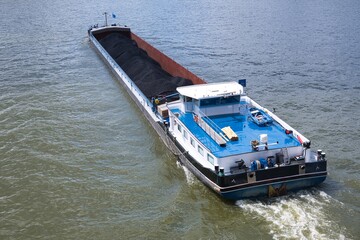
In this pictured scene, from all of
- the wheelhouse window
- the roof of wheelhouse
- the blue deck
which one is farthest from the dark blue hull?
the wheelhouse window

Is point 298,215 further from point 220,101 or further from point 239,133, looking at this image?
point 220,101

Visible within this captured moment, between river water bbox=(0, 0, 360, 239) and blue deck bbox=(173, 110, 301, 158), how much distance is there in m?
2.09

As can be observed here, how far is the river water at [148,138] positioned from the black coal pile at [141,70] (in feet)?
6.03

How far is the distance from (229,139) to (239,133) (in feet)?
3.23

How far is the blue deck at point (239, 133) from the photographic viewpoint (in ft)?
62.1

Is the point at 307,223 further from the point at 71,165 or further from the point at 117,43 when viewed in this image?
the point at 117,43

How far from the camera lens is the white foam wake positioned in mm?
15664

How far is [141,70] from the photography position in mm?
32656

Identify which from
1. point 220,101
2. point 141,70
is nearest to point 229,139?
point 220,101

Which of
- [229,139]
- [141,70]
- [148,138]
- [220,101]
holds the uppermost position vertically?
[220,101]

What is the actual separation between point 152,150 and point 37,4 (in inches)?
2883

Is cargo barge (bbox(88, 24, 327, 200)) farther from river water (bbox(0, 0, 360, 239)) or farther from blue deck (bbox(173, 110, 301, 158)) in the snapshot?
river water (bbox(0, 0, 360, 239))

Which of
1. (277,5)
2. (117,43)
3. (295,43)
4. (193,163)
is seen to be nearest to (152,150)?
(193,163)

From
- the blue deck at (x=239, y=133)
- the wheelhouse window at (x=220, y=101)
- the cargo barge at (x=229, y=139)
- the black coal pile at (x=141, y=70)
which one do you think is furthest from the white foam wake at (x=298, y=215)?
the black coal pile at (x=141, y=70)
